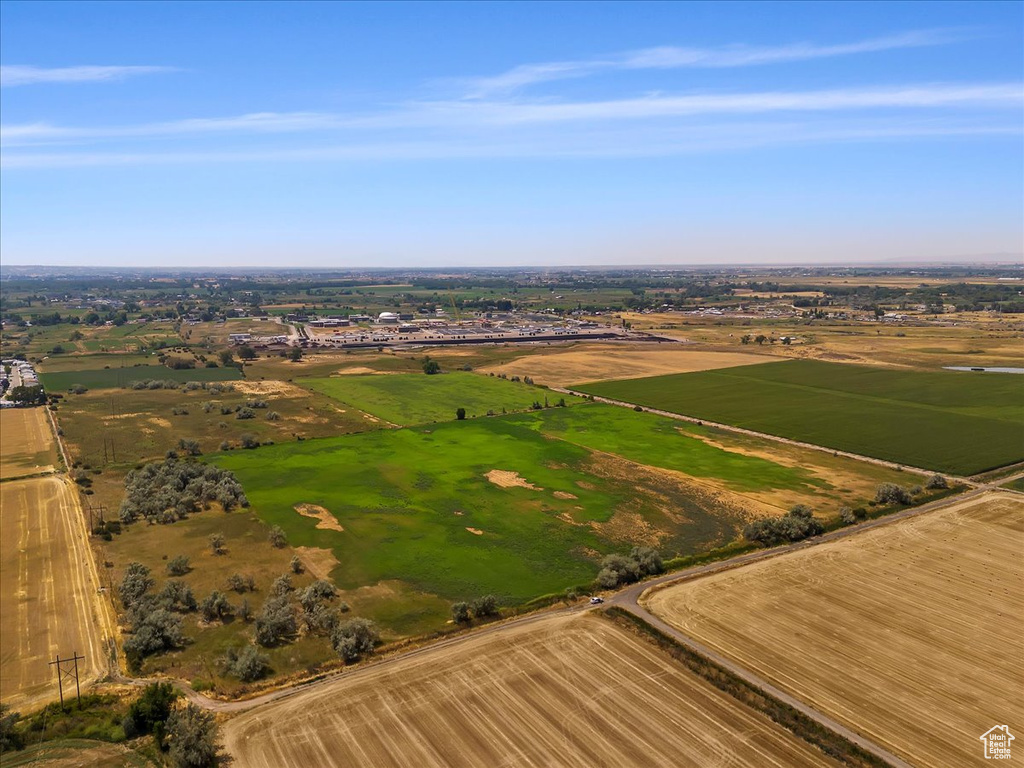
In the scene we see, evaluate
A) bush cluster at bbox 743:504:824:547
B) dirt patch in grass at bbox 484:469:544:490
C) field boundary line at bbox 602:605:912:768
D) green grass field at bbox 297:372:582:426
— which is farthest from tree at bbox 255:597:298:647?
green grass field at bbox 297:372:582:426

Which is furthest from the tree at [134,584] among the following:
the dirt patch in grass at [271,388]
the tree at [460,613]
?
the dirt patch in grass at [271,388]

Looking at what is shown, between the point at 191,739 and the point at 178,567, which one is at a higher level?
the point at 191,739

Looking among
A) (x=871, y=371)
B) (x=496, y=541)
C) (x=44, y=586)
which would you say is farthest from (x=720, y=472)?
(x=871, y=371)

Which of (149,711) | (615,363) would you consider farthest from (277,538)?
(615,363)

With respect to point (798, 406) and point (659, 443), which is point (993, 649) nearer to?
point (659, 443)

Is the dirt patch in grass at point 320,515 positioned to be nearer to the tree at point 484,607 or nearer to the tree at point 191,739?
the tree at point 484,607

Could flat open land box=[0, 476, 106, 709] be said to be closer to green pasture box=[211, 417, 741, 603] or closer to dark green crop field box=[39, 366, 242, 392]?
green pasture box=[211, 417, 741, 603]

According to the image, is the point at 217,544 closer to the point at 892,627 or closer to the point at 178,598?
the point at 178,598
